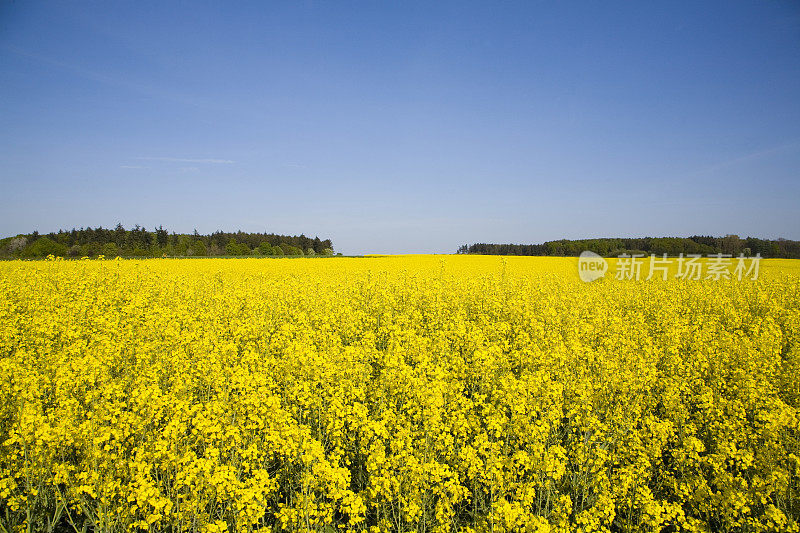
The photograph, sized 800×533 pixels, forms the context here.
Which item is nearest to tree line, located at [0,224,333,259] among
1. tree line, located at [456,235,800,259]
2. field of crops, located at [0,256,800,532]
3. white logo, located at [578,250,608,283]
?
tree line, located at [456,235,800,259]

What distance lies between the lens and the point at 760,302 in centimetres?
1633

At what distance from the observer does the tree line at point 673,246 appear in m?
63.2

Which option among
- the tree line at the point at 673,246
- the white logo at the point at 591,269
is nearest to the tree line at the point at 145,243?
the tree line at the point at 673,246

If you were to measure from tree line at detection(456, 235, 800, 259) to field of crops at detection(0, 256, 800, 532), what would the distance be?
58.7m

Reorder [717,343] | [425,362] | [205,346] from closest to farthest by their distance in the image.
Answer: [425,362] → [205,346] → [717,343]

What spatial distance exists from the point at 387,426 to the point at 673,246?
264 ft

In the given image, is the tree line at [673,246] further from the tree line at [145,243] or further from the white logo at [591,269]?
the tree line at [145,243]

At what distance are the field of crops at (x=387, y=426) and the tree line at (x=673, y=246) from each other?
58673 mm

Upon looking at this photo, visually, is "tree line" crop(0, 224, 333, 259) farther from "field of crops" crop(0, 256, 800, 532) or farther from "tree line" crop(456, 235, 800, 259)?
"field of crops" crop(0, 256, 800, 532)

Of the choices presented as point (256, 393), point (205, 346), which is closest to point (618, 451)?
point (256, 393)

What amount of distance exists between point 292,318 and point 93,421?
7.56m

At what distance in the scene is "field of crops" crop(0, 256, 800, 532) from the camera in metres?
4.48

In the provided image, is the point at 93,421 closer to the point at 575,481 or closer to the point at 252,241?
the point at 575,481

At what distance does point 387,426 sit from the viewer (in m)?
6.02
